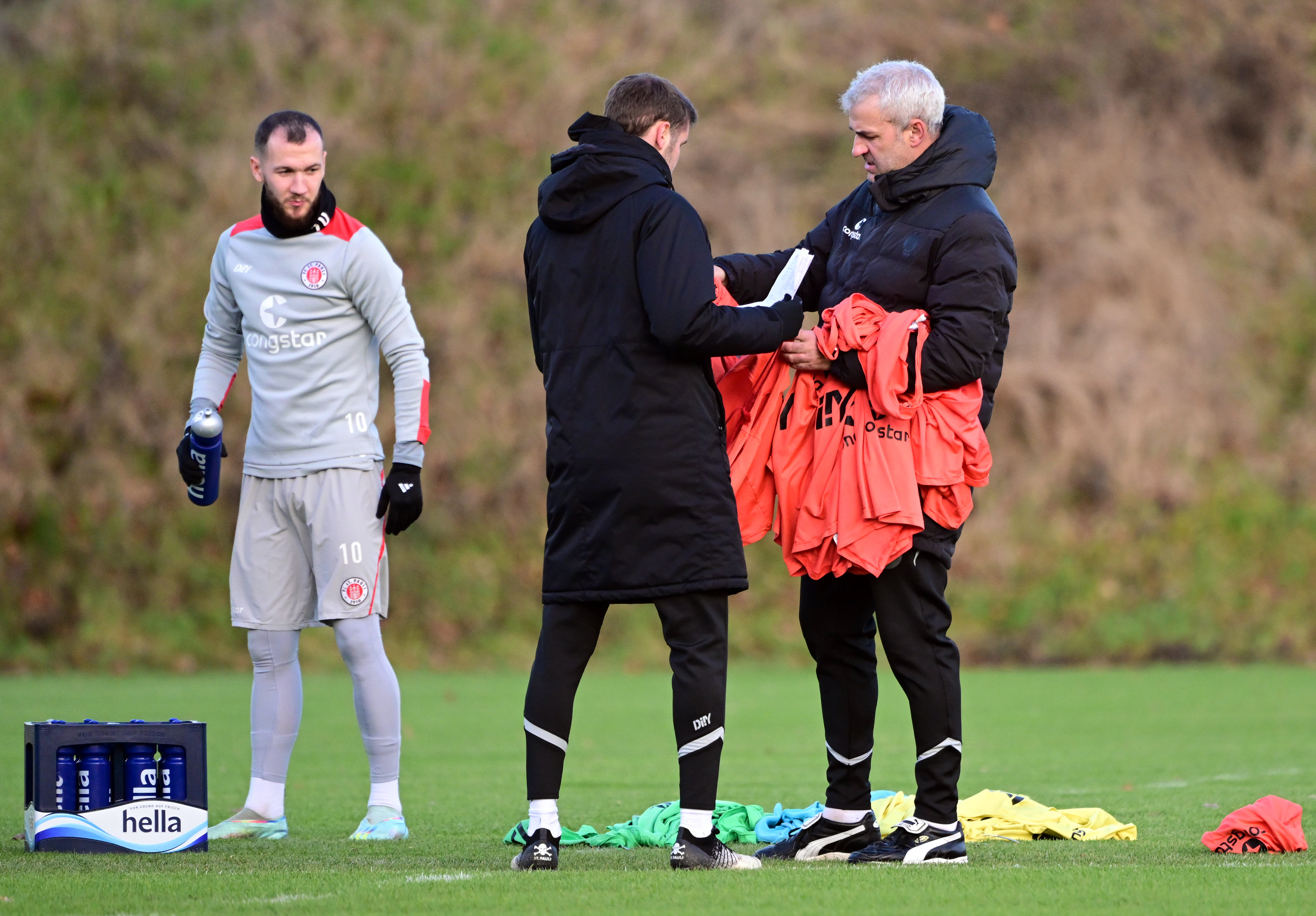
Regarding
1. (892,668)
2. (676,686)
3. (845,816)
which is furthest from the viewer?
(845,816)

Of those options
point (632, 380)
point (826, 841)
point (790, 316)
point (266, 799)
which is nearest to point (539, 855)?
point (826, 841)

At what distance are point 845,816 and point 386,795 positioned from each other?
152cm

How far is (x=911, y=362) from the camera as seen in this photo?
443cm

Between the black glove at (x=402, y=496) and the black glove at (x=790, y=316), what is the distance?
1.36m

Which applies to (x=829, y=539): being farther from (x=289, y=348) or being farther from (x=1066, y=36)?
(x=1066, y=36)

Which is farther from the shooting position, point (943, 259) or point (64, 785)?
point (64, 785)

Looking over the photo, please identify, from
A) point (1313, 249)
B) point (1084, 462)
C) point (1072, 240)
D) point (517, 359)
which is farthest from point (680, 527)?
point (1313, 249)

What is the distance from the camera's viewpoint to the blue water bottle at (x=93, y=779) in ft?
15.2

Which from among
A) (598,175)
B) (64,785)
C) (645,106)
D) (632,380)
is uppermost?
(645,106)

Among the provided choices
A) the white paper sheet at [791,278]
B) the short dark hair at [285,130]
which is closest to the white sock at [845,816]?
the white paper sheet at [791,278]

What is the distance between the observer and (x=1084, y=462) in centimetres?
1481

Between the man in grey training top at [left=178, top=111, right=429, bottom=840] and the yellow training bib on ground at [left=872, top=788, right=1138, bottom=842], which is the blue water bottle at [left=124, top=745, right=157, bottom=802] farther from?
the yellow training bib on ground at [left=872, top=788, right=1138, bottom=842]

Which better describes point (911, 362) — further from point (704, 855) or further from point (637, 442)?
point (704, 855)

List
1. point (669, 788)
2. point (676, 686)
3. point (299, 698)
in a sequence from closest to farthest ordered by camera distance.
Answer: point (676, 686) < point (299, 698) < point (669, 788)
